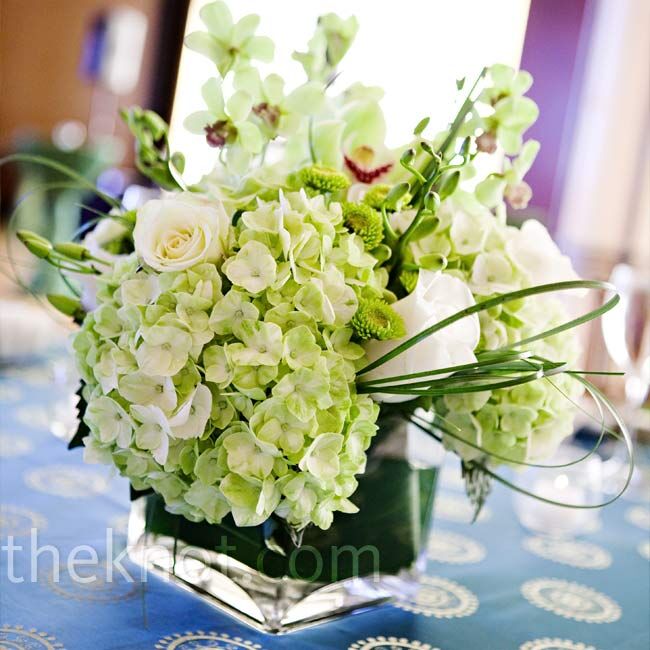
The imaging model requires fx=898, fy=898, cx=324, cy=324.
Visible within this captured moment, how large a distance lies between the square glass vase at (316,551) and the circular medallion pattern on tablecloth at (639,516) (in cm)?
49

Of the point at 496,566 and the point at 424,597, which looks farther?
the point at 496,566

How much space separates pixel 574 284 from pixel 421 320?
0.36 feet

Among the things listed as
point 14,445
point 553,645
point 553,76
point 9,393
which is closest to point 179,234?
point 553,645

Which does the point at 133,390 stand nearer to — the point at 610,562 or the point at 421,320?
the point at 421,320

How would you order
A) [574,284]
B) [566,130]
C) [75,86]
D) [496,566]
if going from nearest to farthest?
[574,284], [496,566], [566,130], [75,86]

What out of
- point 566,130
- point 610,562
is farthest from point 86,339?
point 566,130

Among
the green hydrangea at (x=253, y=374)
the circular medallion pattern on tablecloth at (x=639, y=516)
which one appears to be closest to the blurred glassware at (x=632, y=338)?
the circular medallion pattern on tablecloth at (x=639, y=516)

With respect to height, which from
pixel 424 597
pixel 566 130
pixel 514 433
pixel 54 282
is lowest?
pixel 424 597

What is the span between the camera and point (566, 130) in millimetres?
4426

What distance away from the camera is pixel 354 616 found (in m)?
0.73

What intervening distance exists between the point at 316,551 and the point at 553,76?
13.8 feet

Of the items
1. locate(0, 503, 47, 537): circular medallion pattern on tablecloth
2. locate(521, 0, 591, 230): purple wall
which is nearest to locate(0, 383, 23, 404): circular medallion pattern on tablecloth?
locate(0, 503, 47, 537): circular medallion pattern on tablecloth

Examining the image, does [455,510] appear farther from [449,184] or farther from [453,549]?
[449,184]

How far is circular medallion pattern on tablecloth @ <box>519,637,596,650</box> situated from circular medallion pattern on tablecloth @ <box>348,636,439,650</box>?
0.29ft
